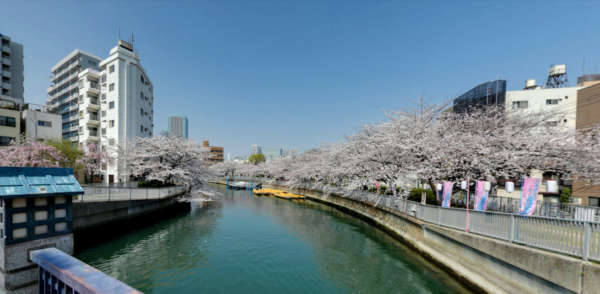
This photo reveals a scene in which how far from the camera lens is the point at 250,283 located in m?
9.48

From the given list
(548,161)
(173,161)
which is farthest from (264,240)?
(548,161)

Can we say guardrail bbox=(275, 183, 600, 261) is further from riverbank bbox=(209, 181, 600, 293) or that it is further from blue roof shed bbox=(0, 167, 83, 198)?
blue roof shed bbox=(0, 167, 83, 198)

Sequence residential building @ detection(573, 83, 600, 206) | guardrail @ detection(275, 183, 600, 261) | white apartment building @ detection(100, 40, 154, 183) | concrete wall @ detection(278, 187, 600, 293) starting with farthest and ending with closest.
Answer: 1. white apartment building @ detection(100, 40, 154, 183)
2. residential building @ detection(573, 83, 600, 206)
3. guardrail @ detection(275, 183, 600, 261)
4. concrete wall @ detection(278, 187, 600, 293)

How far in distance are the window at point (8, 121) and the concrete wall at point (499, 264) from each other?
149ft

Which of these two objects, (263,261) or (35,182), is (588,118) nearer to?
(263,261)

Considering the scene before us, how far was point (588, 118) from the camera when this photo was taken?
19156 millimetres

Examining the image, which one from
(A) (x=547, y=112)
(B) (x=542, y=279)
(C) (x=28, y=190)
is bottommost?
(B) (x=542, y=279)

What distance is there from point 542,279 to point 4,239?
11.5 meters

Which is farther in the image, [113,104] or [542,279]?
[113,104]

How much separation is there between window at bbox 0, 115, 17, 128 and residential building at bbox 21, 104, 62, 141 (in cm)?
187

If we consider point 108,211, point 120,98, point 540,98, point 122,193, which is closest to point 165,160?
point 122,193

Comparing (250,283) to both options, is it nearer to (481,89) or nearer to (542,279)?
(542,279)

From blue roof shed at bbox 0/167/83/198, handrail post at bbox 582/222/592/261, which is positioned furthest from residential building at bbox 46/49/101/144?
handrail post at bbox 582/222/592/261

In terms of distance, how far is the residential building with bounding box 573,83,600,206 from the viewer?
18.5 m
